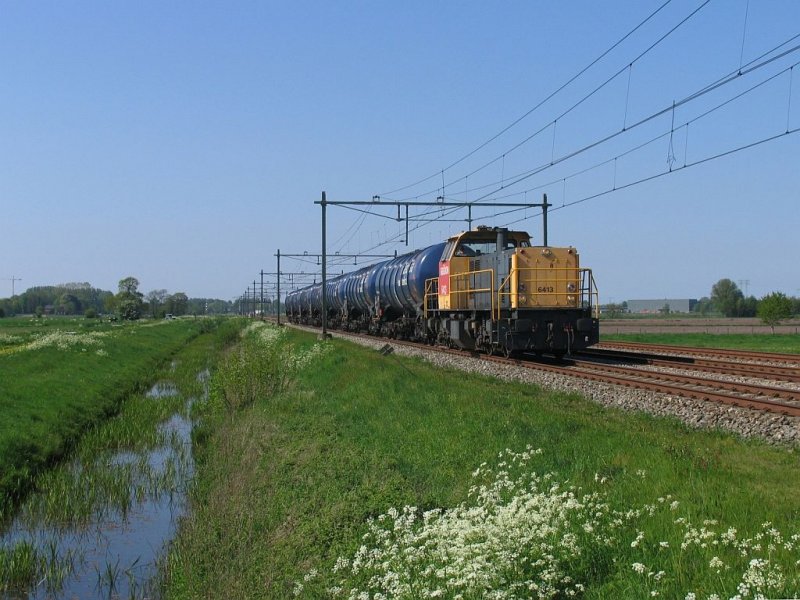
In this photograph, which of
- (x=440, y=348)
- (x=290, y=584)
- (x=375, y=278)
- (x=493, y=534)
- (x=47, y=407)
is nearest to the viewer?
(x=493, y=534)

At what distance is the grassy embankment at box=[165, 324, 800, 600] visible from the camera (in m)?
5.57

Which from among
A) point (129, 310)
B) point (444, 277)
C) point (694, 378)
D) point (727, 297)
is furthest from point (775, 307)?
point (129, 310)

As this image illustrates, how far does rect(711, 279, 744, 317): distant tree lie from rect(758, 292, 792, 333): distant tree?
265ft

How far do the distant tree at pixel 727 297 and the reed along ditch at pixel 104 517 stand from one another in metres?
131

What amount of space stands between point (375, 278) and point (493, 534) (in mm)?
34383

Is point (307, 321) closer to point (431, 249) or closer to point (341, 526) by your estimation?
point (431, 249)

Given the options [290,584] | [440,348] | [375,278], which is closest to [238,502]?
[290,584]

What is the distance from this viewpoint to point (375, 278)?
4028 cm

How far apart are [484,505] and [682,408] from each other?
7265mm

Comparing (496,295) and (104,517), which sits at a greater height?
(496,295)

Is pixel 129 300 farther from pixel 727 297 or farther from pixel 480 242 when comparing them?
pixel 480 242

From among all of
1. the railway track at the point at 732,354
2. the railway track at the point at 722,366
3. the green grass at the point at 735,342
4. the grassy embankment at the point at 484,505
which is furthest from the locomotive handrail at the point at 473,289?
the green grass at the point at 735,342

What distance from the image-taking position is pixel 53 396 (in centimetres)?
2197

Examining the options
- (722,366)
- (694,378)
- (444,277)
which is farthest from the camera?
(444,277)
